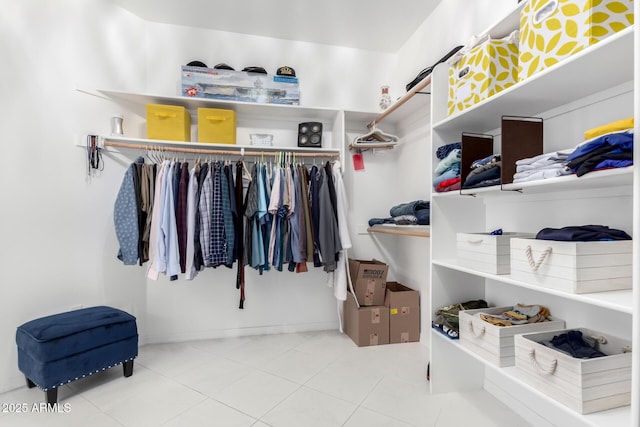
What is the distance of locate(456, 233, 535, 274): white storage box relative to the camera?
1421 millimetres

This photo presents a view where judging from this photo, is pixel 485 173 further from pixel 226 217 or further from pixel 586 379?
pixel 226 217

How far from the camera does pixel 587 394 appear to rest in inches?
40.8

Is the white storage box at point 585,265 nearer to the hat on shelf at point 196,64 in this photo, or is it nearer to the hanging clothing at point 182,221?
the hanging clothing at point 182,221

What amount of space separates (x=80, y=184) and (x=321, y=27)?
2.34 metres

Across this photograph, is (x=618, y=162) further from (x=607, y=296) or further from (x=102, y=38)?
(x=102, y=38)

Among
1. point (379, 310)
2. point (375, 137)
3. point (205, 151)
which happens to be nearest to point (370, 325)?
point (379, 310)

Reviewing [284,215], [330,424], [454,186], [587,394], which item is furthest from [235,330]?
[587,394]

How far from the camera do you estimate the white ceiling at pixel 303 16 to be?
2.45 m

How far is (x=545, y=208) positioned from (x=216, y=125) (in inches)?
89.9

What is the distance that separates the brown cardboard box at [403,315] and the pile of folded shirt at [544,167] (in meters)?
1.58

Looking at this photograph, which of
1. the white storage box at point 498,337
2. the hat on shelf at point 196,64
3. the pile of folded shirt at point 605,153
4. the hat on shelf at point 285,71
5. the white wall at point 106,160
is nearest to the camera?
the pile of folded shirt at point 605,153

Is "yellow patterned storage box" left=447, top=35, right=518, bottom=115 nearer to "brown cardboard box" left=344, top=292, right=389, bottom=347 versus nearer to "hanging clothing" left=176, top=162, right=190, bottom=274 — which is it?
"brown cardboard box" left=344, top=292, right=389, bottom=347

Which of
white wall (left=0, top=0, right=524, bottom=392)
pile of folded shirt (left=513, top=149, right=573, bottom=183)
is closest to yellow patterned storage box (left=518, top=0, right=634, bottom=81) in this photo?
pile of folded shirt (left=513, top=149, right=573, bottom=183)

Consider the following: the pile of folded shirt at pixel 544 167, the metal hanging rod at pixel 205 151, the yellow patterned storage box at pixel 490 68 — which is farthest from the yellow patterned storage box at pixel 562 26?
the metal hanging rod at pixel 205 151
